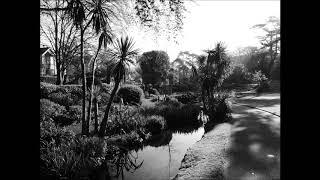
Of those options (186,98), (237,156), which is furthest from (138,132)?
(186,98)

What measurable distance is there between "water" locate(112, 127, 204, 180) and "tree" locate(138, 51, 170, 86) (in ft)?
70.2

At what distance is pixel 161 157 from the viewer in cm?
911

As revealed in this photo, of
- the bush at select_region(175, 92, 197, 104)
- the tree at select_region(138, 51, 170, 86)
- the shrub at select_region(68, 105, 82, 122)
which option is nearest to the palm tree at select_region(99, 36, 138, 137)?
the shrub at select_region(68, 105, 82, 122)

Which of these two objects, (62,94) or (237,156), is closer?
(237,156)

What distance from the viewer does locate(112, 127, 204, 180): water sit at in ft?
24.0

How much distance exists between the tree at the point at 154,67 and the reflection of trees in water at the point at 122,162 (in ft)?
81.3

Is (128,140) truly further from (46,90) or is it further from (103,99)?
(46,90)

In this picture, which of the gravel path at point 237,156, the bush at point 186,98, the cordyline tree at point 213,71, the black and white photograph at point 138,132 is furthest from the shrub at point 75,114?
the bush at point 186,98

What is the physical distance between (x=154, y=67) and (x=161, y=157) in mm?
25777

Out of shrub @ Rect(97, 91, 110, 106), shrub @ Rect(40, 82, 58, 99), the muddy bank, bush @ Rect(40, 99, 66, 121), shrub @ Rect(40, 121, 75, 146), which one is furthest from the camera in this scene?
shrub @ Rect(97, 91, 110, 106)

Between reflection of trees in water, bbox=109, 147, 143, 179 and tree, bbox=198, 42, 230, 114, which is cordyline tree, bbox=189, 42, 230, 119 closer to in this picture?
Result: tree, bbox=198, 42, 230, 114

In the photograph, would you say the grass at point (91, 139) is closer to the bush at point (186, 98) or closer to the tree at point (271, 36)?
the bush at point (186, 98)
